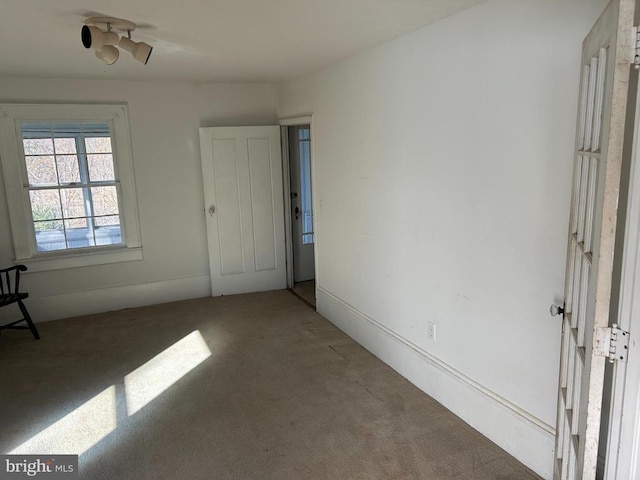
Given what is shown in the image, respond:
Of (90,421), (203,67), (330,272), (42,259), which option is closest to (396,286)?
(330,272)

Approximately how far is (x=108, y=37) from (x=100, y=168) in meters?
2.60

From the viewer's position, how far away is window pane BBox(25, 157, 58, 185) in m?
4.76

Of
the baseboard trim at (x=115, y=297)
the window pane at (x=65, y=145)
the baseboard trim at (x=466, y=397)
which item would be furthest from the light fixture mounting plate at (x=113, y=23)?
the baseboard trim at (x=115, y=297)

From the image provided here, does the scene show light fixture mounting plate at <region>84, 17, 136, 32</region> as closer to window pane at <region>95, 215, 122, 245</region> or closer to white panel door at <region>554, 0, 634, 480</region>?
white panel door at <region>554, 0, 634, 480</region>

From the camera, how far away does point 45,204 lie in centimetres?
486

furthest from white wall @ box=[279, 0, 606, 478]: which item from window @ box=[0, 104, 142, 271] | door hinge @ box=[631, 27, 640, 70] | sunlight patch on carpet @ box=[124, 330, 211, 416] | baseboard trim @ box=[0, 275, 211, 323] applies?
window @ box=[0, 104, 142, 271]

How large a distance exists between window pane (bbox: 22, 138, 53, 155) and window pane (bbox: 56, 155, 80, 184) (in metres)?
0.12

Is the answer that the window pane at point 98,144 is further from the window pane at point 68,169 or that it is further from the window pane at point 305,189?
the window pane at point 305,189

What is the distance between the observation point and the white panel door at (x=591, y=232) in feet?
4.48

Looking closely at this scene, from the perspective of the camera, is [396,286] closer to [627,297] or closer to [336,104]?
[336,104]

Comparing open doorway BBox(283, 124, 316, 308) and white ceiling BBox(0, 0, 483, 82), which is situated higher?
white ceiling BBox(0, 0, 483, 82)

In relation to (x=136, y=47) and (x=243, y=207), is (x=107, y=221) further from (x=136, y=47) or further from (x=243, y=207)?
(x=136, y=47)

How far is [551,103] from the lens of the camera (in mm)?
2172

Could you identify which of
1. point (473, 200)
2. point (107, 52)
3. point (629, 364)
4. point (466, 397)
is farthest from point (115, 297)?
point (629, 364)
